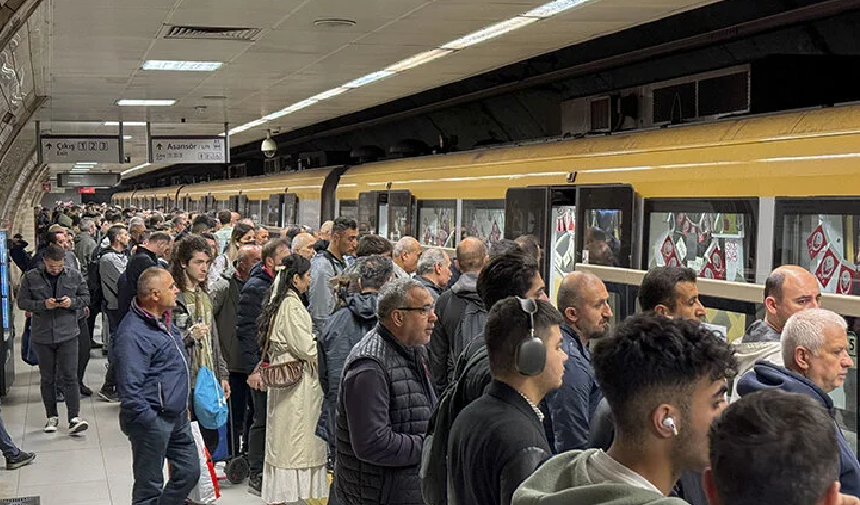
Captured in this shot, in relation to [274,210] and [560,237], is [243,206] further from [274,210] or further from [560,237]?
[560,237]

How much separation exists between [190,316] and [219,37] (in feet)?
12.2

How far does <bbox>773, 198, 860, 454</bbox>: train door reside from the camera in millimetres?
4855

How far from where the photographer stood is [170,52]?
10.5 meters

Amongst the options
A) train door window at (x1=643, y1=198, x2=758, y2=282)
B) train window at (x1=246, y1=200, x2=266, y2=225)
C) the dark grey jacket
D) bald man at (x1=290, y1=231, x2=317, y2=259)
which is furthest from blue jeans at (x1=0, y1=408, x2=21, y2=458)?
train window at (x1=246, y1=200, x2=266, y2=225)

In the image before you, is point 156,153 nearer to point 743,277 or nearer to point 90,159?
point 90,159

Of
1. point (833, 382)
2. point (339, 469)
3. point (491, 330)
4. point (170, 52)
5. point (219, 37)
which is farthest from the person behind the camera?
point (170, 52)

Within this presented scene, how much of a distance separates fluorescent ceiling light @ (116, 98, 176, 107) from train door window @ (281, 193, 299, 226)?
265cm

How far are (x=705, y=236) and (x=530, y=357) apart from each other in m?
3.34

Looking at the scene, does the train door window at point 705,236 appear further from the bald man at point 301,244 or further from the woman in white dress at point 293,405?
the bald man at point 301,244

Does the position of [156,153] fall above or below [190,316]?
above

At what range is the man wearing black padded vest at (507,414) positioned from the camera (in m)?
2.96

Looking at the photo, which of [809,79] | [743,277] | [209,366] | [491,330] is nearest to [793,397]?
[491,330]

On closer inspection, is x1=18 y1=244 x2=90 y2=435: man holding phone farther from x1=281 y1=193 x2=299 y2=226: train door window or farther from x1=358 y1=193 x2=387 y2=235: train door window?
x1=281 y1=193 x2=299 y2=226: train door window

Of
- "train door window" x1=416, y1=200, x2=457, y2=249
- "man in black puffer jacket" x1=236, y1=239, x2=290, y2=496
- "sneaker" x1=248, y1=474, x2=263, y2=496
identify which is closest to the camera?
"man in black puffer jacket" x1=236, y1=239, x2=290, y2=496
